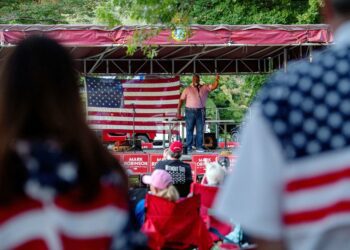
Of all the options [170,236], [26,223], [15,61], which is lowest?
[170,236]

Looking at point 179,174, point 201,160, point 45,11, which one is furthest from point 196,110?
point 45,11

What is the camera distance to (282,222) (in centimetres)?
202

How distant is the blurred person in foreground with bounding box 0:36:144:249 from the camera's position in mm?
2363

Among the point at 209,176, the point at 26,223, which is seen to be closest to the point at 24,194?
the point at 26,223

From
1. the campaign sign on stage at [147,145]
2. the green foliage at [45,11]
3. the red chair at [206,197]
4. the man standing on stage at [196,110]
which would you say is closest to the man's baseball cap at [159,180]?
the red chair at [206,197]

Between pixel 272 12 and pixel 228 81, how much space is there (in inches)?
694

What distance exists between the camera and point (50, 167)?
2379 mm

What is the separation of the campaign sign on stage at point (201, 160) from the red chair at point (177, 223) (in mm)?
7478

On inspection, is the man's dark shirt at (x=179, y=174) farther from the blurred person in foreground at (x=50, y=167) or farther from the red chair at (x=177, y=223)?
the blurred person in foreground at (x=50, y=167)

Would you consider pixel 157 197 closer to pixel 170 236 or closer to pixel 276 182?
pixel 170 236

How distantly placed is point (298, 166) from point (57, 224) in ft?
2.54

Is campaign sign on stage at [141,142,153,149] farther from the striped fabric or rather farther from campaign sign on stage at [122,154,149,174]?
the striped fabric

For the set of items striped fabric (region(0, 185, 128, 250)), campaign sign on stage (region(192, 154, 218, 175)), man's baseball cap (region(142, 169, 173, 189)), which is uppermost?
striped fabric (region(0, 185, 128, 250))

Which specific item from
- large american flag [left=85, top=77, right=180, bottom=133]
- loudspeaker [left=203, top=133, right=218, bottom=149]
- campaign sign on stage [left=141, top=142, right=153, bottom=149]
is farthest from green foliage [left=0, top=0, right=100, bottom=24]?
loudspeaker [left=203, top=133, right=218, bottom=149]
